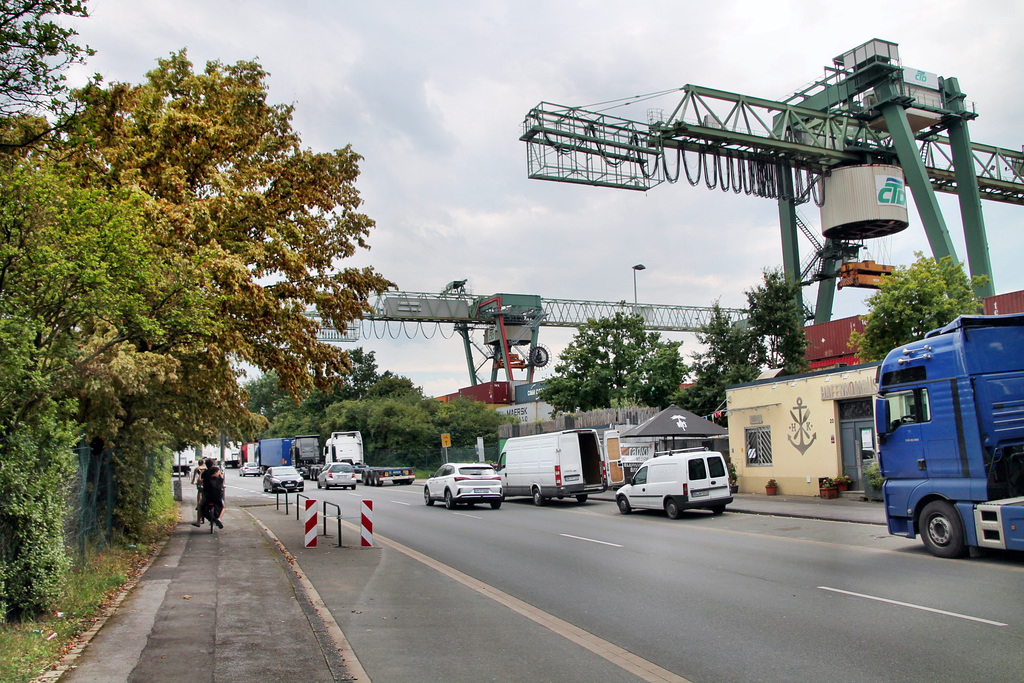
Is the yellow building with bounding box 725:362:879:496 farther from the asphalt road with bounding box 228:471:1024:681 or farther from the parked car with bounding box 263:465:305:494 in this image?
the parked car with bounding box 263:465:305:494

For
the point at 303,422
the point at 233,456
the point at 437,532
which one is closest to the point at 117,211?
the point at 437,532

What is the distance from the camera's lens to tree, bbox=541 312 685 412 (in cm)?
4231

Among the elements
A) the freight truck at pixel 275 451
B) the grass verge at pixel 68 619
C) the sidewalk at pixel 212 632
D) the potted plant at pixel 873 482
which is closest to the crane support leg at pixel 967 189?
the potted plant at pixel 873 482

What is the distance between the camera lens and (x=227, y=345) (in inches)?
508

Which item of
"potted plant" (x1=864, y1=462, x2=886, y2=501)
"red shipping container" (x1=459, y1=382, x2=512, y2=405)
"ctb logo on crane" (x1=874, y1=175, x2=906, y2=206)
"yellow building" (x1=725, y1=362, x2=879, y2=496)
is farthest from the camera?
"red shipping container" (x1=459, y1=382, x2=512, y2=405)

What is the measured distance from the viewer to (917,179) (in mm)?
41031

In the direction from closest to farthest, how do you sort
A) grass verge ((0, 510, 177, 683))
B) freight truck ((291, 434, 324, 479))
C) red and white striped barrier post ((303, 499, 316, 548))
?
grass verge ((0, 510, 177, 683))
red and white striped barrier post ((303, 499, 316, 548))
freight truck ((291, 434, 324, 479))

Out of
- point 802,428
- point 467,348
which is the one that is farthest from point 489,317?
point 802,428

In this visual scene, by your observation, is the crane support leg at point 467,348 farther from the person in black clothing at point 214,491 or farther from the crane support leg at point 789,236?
the person in black clothing at point 214,491

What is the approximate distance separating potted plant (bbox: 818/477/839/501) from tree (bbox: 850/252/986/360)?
7541 mm

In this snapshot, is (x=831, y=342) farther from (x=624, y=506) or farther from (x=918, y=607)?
(x=918, y=607)

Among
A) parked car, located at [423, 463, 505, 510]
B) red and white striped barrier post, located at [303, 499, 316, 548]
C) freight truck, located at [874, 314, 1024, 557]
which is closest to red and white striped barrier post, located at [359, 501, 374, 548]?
red and white striped barrier post, located at [303, 499, 316, 548]

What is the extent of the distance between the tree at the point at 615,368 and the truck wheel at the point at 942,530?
96.3ft

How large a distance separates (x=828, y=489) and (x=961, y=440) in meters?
11.1
